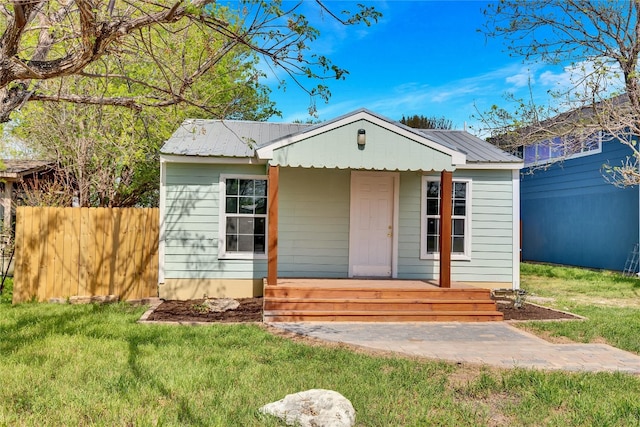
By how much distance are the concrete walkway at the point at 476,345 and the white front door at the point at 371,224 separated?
233cm

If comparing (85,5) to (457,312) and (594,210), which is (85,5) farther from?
(594,210)

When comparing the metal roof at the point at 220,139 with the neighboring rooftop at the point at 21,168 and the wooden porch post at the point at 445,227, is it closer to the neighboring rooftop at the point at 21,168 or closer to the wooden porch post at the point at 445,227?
the wooden porch post at the point at 445,227

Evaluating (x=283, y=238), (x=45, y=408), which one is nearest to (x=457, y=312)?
(x=283, y=238)

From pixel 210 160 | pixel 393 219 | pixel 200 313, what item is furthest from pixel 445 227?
pixel 210 160

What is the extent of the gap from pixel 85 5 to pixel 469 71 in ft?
52.4

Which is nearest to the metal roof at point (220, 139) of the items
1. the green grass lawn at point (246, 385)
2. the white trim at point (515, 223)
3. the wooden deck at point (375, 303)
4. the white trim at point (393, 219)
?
the white trim at point (393, 219)

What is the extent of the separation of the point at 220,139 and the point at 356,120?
356 centimetres

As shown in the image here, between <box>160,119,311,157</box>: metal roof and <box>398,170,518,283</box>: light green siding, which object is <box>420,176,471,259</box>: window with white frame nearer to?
<box>398,170,518,283</box>: light green siding

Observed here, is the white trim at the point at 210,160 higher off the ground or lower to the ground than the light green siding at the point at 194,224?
higher

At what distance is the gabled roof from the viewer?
8.12 meters

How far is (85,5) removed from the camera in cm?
351

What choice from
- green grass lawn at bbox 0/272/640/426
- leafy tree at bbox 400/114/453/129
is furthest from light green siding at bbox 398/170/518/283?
leafy tree at bbox 400/114/453/129

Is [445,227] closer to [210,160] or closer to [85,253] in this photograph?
[210,160]

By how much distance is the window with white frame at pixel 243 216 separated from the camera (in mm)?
9586
